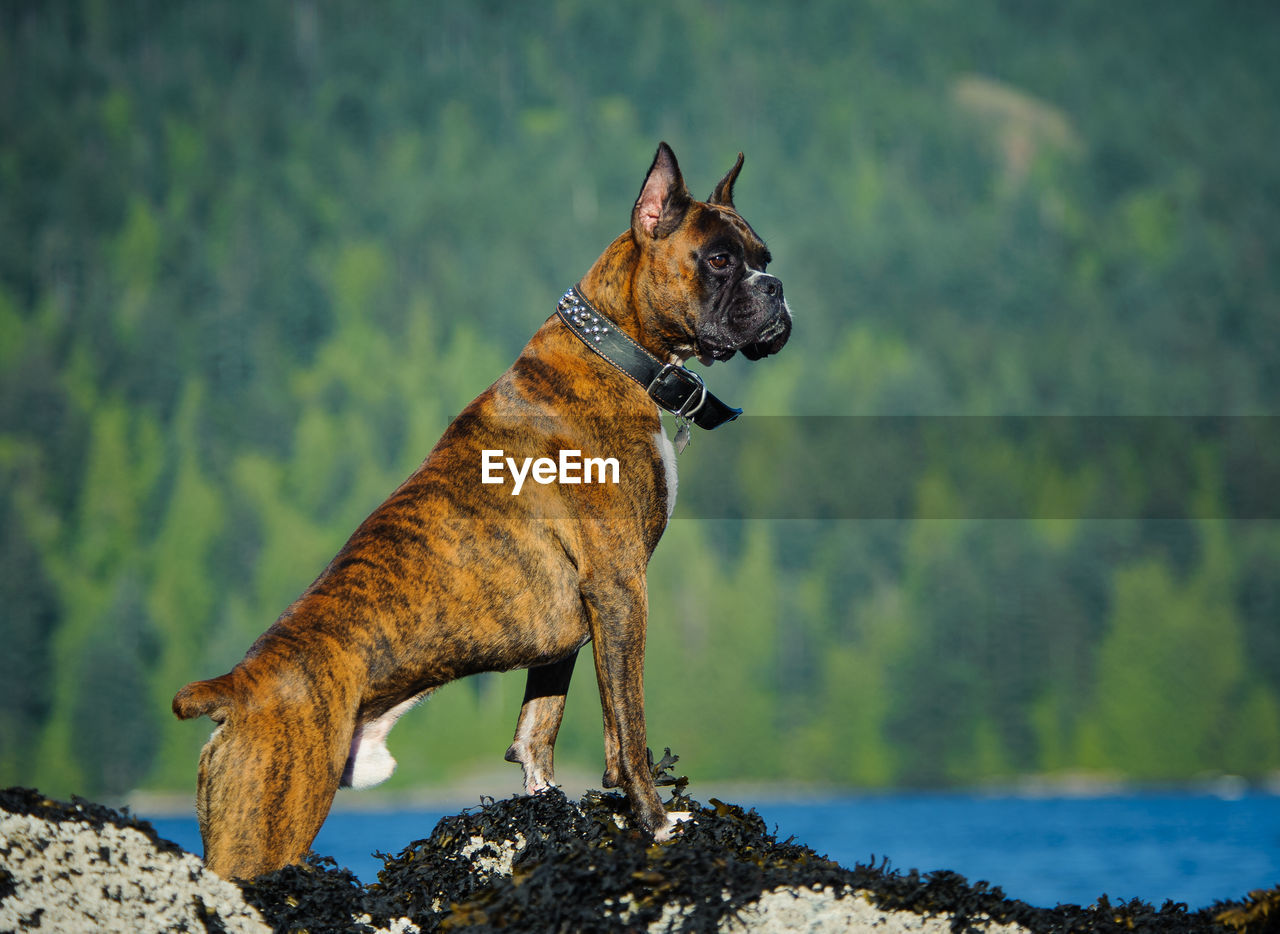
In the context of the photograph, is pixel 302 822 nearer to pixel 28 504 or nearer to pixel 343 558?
pixel 343 558

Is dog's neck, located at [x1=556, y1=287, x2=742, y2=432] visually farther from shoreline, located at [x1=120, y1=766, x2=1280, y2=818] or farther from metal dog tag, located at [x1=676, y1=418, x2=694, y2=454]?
shoreline, located at [x1=120, y1=766, x2=1280, y2=818]

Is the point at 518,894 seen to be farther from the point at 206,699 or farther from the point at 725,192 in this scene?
the point at 725,192

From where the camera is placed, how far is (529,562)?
6.44 meters

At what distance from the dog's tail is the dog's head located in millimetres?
3009

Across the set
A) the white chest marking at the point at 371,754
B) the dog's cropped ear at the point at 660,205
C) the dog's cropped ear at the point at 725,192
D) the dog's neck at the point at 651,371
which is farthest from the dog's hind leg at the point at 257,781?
the dog's cropped ear at the point at 725,192

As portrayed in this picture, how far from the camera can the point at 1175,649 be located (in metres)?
104

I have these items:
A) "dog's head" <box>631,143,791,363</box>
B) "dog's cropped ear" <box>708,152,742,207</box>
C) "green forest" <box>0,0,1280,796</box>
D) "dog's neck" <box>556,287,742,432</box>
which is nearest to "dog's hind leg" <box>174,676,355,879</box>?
"dog's neck" <box>556,287,742,432</box>

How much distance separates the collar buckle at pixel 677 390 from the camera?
676 cm

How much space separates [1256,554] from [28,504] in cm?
11414

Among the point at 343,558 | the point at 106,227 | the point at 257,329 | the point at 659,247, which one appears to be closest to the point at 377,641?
the point at 343,558

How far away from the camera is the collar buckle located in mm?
6758

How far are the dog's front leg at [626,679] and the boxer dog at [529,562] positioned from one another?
0.04 ft

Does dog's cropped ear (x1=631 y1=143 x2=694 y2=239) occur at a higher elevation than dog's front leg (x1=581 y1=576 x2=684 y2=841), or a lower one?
higher

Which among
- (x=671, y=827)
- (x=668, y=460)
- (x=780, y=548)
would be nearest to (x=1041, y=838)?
(x=671, y=827)
